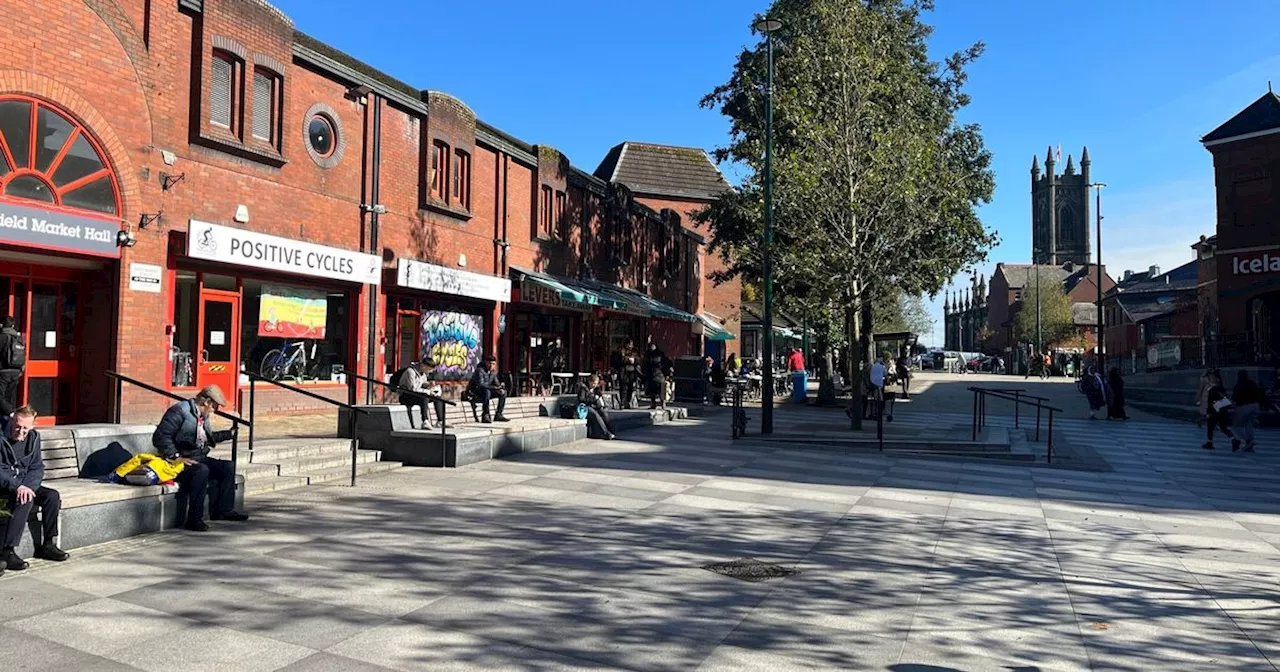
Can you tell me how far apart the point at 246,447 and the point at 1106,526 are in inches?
404

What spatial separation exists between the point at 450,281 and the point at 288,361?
424 cm

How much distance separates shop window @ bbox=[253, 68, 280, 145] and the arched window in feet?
10.8

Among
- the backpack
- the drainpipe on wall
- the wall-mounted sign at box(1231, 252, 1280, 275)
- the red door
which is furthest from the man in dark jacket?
the wall-mounted sign at box(1231, 252, 1280, 275)

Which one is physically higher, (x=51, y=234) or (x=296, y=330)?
(x=51, y=234)

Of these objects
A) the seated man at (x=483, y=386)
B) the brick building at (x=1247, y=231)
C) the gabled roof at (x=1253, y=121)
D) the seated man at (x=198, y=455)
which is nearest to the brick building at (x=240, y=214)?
the seated man at (x=483, y=386)

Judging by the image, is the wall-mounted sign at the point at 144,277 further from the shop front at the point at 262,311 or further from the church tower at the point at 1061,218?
the church tower at the point at 1061,218

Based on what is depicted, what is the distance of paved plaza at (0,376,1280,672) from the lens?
16.0 ft

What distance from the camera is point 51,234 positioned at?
10406 mm

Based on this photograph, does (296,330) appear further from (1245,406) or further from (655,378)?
(1245,406)

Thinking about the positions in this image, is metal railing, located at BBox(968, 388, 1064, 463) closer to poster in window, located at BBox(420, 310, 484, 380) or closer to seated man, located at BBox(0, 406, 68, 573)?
poster in window, located at BBox(420, 310, 484, 380)

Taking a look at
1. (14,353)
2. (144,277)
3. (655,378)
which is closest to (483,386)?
(144,277)

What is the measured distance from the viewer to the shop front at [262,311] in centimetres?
1305

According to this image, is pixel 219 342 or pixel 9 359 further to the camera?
pixel 219 342

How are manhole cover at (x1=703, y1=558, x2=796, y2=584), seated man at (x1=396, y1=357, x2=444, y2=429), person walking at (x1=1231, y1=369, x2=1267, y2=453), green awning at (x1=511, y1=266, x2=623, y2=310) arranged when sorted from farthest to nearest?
green awning at (x1=511, y1=266, x2=623, y2=310)
person walking at (x1=1231, y1=369, x2=1267, y2=453)
seated man at (x1=396, y1=357, x2=444, y2=429)
manhole cover at (x1=703, y1=558, x2=796, y2=584)
